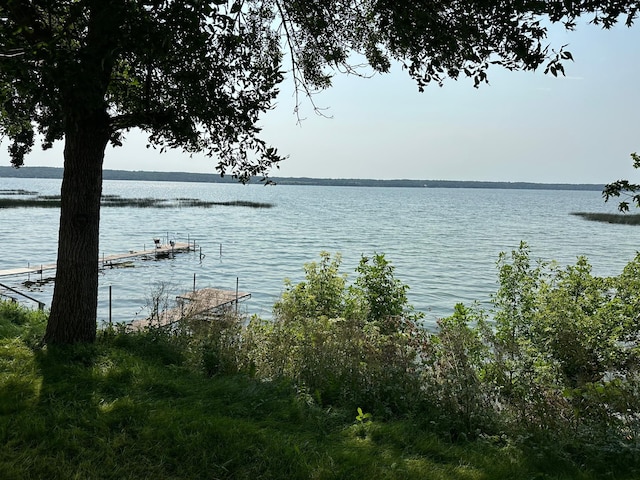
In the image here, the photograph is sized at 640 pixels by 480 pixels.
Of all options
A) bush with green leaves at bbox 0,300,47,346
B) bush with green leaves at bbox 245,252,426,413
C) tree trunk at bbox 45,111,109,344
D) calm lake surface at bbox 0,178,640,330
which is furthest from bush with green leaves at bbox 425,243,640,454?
calm lake surface at bbox 0,178,640,330

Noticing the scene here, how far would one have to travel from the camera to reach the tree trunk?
21.2 ft

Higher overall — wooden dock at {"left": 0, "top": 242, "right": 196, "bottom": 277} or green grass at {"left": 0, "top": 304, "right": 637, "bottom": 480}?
green grass at {"left": 0, "top": 304, "right": 637, "bottom": 480}

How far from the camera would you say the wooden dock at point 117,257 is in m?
30.2

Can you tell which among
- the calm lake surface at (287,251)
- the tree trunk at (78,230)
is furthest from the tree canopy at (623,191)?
the calm lake surface at (287,251)

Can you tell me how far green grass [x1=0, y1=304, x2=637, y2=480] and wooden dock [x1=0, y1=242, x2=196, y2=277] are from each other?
1090 inches

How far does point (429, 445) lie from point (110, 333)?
16.8ft

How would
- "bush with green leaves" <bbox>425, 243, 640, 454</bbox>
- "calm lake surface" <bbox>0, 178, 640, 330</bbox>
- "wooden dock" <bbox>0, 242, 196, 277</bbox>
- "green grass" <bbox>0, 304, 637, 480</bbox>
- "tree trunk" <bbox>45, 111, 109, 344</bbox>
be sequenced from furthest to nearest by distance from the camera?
1. "wooden dock" <bbox>0, 242, 196, 277</bbox>
2. "calm lake surface" <bbox>0, 178, 640, 330</bbox>
3. "tree trunk" <bbox>45, 111, 109, 344</bbox>
4. "bush with green leaves" <bbox>425, 243, 640, 454</bbox>
5. "green grass" <bbox>0, 304, 637, 480</bbox>

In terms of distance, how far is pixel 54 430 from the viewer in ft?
13.9

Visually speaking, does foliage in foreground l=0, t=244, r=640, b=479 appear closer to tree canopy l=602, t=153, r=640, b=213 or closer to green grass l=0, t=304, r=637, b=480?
green grass l=0, t=304, r=637, b=480

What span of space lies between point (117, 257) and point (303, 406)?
1419 inches

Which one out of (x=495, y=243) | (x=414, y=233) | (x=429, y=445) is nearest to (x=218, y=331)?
(x=429, y=445)

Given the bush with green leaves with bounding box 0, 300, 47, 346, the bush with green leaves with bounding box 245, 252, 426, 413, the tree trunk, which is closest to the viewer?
the bush with green leaves with bounding box 245, 252, 426, 413

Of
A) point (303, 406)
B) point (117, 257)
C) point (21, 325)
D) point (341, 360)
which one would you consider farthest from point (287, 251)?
point (303, 406)

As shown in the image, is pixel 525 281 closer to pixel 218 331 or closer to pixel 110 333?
pixel 218 331
